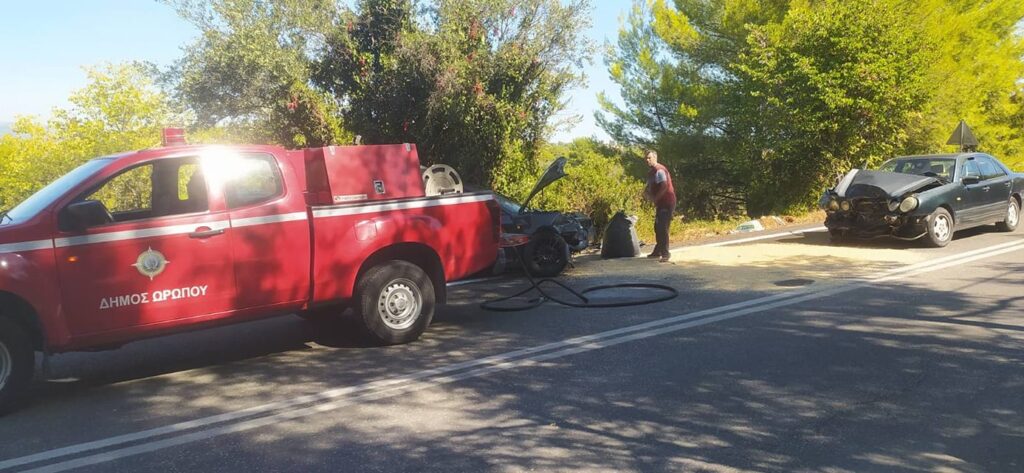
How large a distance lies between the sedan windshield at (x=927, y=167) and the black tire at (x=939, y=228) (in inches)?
30.4

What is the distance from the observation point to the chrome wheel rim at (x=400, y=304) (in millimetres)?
6895

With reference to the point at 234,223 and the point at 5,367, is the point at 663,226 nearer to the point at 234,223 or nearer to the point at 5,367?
the point at 234,223

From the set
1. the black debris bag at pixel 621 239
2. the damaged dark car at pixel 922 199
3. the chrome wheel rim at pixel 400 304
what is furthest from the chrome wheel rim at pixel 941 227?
the chrome wheel rim at pixel 400 304

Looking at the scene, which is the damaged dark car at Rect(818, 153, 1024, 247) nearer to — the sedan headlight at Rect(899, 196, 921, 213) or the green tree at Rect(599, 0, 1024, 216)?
the sedan headlight at Rect(899, 196, 921, 213)

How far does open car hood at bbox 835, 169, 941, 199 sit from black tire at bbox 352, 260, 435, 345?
8137mm

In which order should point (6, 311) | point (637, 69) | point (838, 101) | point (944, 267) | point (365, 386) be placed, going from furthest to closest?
point (637, 69)
point (838, 101)
point (944, 267)
point (365, 386)
point (6, 311)

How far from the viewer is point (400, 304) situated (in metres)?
6.98

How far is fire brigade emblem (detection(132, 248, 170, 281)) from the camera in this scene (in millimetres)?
5629

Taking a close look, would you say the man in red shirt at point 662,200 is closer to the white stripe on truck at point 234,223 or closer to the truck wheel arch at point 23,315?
the white stripe on truck at point 234,223

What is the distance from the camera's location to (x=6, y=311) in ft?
17.3

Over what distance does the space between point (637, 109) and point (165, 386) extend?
83.8 ft

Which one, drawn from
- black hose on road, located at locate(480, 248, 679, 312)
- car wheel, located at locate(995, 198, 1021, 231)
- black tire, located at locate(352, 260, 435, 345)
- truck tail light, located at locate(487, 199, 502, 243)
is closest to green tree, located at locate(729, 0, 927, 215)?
car wheel, located at locate(995, 198, 1021, 231)

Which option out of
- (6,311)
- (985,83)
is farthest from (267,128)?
(985,83)

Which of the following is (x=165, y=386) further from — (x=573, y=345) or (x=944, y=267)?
(x=944, y=267)
